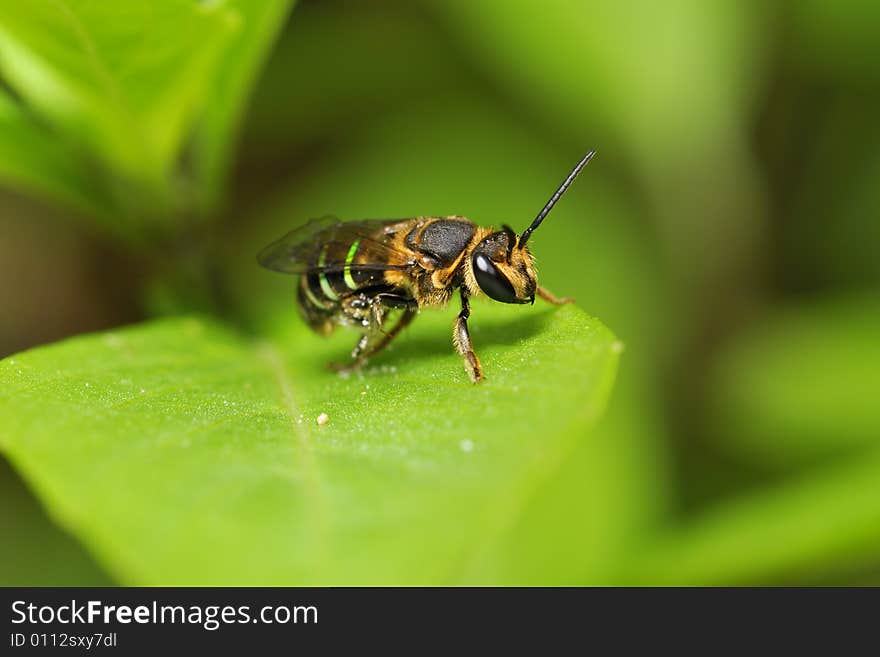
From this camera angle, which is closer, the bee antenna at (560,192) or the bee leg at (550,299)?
the bee antenna at (560,192)

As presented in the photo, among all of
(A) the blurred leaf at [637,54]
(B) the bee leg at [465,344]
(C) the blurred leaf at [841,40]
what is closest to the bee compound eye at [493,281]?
(B) the bee leg at [465,344]

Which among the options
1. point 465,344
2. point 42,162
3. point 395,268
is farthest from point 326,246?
point 42,162

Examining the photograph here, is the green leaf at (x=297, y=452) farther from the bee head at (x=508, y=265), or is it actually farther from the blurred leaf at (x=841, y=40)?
the blurred leaf at (x=841, y=40)

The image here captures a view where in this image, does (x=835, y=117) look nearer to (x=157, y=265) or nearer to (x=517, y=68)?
(x=517, y=68)

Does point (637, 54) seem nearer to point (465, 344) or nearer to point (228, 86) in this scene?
point (228, 86)

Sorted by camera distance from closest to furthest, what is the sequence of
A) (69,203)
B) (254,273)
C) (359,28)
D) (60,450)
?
(60,450), (69,203), (254,273), (359,28)

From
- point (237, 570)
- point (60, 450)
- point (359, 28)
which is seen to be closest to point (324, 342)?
point (60, 450)
